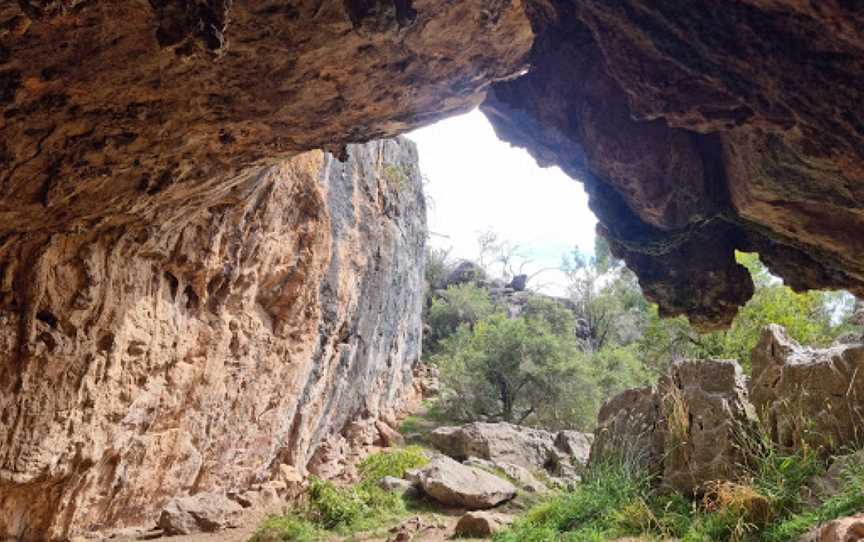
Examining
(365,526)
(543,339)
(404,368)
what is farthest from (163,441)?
(543,339)

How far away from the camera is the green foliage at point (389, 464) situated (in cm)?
1154

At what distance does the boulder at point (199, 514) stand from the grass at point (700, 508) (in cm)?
366

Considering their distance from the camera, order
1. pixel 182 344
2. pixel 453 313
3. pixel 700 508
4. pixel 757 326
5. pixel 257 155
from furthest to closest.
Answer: pixel 453 313 → pixel 757 326 → pixel 182 344 → pixel 700 508 → pixel 257 155

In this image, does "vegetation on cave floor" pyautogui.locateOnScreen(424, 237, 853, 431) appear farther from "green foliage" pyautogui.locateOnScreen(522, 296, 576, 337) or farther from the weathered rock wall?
the weathered rock wall

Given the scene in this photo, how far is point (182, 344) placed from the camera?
6.79 meters

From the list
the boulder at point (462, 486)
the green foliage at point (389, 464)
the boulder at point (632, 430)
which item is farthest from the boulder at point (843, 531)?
the green foliage at point (389, 464)

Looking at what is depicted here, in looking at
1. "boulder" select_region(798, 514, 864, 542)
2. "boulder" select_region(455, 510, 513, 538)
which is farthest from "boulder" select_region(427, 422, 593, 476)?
"boulder" select_region(798, 514, 864, 542)

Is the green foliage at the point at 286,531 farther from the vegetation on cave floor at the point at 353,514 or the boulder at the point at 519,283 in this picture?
the boulder at the point at 519,283

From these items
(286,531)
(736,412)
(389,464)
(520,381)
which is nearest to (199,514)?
(286,531)

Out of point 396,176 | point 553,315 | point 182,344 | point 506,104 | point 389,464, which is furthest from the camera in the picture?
point 553,315

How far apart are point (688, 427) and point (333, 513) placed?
17.0 ft

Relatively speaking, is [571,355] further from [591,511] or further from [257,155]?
[257,155]

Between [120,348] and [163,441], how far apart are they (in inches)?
64.8

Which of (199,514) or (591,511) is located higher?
(591,511)
